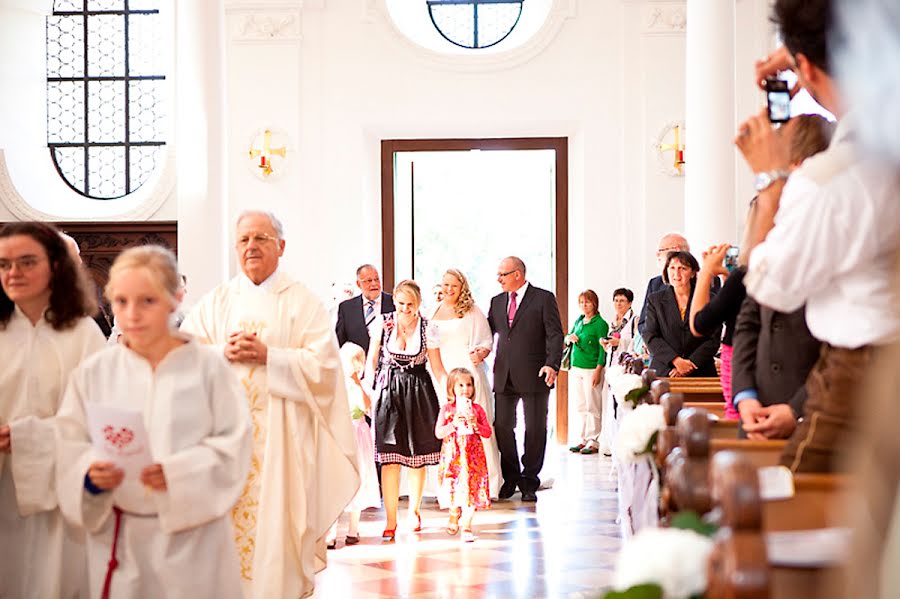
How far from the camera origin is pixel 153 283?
3680mm

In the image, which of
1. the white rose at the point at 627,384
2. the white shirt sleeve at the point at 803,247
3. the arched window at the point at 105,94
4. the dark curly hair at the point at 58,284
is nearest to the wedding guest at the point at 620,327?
the arched window at the point at 105,94

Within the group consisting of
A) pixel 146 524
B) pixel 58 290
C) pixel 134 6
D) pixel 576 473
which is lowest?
pixel 576 473

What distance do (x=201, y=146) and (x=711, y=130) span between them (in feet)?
16.2

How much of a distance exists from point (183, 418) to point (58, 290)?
922 mm

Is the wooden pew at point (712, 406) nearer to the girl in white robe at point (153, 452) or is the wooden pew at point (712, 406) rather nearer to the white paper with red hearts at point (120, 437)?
the girl in white robe at point (153, 452)

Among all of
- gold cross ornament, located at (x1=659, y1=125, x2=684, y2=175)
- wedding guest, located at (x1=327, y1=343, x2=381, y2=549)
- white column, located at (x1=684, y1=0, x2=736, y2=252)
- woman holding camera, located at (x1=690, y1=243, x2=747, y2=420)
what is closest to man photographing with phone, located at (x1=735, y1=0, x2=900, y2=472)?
woman holding camera, located at (x1=690, y1=243, x2=747, y2=420)

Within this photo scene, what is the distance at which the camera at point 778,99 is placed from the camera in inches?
129

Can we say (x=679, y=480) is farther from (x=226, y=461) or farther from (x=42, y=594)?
(x=42, y=594)

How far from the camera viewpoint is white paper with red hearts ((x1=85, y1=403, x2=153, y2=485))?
11.5 feet

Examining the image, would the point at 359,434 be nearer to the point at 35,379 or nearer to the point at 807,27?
the point at 35,379

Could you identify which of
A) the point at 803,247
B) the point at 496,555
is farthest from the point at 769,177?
the point at 496,555

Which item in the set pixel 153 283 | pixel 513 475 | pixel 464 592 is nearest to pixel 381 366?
pixel 513 475

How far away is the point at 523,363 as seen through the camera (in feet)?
35.1

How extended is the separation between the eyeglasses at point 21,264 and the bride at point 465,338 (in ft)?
20.3
